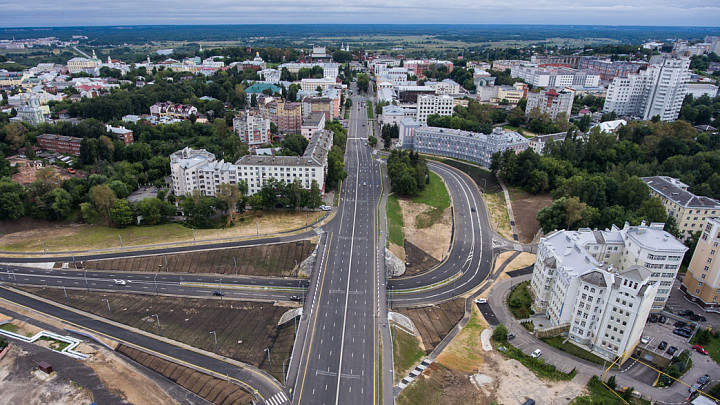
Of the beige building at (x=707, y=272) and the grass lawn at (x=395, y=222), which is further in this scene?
the grass lawn at (x=395, y=222)

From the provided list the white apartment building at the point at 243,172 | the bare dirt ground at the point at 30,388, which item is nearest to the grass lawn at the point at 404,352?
the bare dirt ground at the point at 30,388

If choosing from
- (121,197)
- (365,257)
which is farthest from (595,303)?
(121,197)

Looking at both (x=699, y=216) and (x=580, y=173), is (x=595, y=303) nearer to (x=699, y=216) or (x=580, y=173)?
(x=699, y=216)

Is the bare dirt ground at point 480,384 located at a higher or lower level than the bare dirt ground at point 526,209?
higher

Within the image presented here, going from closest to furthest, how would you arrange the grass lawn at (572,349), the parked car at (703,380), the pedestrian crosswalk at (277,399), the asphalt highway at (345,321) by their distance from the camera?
the pedestrian crosswalk at (277,399) → the asphalt highway at (345,321) → the parked car at (703,380) → the grass lawn at (572,349)

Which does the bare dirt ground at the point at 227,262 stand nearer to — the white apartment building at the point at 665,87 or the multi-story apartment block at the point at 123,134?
the multi-story apartment block at the point at 123,134

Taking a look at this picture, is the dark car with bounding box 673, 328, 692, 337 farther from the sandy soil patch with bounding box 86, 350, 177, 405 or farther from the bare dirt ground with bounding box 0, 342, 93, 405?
the bare dirt ground with bounding box 0, 342, 93, 405
